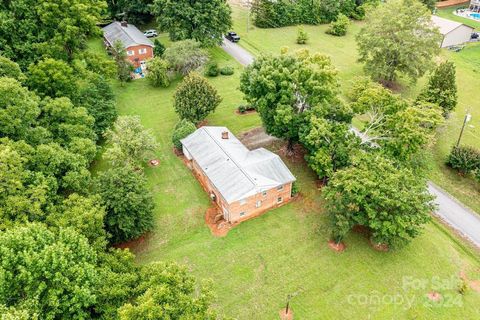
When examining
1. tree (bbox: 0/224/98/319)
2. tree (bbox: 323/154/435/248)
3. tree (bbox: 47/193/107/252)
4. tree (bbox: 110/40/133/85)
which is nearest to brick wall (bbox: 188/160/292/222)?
tree (bbox: 323/154/435/248)

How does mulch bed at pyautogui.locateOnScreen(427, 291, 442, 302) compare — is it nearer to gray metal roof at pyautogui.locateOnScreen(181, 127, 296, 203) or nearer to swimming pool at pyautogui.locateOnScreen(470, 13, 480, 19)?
gray metal roof at pyautogui.locateOnScreen(181, 127, 296, 203)

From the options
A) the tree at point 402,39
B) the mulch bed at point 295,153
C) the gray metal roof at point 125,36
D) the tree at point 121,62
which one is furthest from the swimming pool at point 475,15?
the tree at point 121,62

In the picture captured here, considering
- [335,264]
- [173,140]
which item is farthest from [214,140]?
[335,264]

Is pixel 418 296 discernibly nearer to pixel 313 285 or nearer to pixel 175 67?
pixel 313 285

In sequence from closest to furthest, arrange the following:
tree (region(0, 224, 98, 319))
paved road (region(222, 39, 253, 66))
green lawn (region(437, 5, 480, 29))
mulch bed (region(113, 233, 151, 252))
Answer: tree (region(0, 224, 98, 319))
mulch bed (region(113, 233, 151, 252))
paved road (region(222, 39, 253, 66))
green lawn (region(437, 5, 480, 29))

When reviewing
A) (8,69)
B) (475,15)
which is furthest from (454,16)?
(8,69)

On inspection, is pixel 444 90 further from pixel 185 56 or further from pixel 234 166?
pixel 185 56
